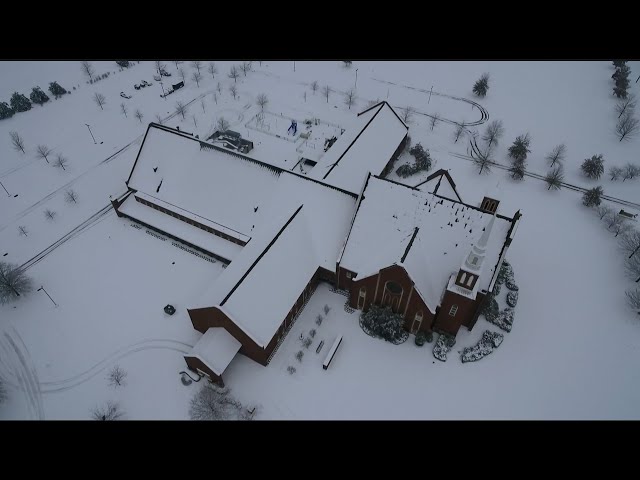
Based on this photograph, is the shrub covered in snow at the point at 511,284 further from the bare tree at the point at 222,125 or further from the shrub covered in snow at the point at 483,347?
the bare tree at the point at 222,125

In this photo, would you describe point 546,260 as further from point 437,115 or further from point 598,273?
point 437,115

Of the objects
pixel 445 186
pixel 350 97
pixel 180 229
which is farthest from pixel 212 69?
pixel 445 186

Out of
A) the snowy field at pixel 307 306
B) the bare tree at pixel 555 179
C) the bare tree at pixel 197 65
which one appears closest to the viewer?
the snowy field at pixel 307 306

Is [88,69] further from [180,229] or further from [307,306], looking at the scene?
[307,306]

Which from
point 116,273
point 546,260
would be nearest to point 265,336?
point 116,273

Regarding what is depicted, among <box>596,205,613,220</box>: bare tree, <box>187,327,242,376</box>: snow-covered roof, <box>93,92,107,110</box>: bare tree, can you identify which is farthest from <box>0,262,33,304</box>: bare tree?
<box>596,205,613,220</box>: bare tree

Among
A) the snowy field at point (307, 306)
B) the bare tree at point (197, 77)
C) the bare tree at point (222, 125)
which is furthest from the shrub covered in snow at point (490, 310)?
the bare tree at point (197, 77)
